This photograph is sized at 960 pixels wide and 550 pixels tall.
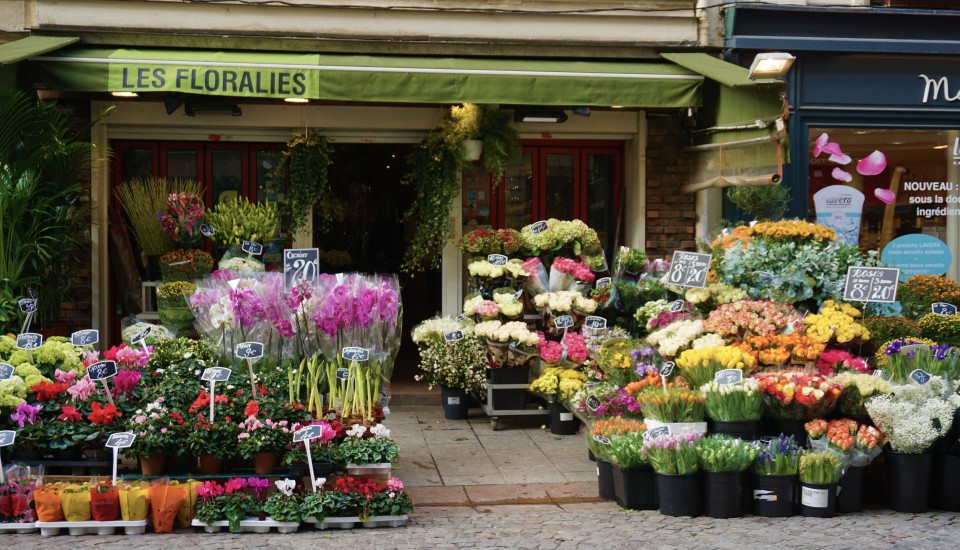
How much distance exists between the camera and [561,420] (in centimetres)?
966

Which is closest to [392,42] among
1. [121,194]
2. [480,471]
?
[121,194]

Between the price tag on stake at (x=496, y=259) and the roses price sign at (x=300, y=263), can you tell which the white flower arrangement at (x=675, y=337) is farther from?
the roses price sign at (x=300, y=263)

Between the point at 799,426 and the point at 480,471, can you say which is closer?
the point at 799,426

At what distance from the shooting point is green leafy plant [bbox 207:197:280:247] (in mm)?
10008

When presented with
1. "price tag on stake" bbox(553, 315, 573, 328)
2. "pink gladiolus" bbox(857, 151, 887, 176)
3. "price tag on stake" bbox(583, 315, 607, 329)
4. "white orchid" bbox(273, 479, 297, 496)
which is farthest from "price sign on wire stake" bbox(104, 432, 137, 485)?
"pink gladiolus" bbox(857, 151, 887, 176)

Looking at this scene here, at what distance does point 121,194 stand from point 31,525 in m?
4.89

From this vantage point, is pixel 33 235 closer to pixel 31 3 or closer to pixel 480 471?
pixel 31 3

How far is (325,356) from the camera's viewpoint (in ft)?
24.8

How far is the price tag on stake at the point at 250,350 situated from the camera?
689cm

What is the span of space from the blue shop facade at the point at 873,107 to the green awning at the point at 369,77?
1464mm

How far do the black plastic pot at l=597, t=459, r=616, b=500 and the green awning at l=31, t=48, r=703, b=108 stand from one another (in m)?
3.93

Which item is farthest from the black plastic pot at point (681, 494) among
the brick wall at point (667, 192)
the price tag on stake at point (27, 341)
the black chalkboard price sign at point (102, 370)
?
the brick wall at point (667, 192)

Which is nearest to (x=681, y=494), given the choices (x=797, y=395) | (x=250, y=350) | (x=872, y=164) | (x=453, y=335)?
(x=797, y=395)

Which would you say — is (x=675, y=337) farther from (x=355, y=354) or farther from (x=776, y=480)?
(x=355, y=354)
